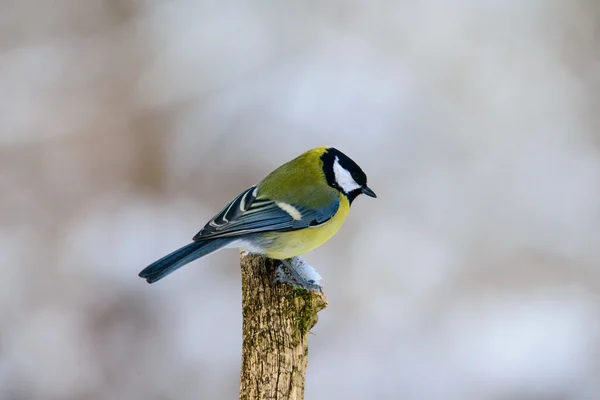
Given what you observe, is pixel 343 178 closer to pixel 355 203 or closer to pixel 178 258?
pixel 178 258

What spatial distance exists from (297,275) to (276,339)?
1.02 ft

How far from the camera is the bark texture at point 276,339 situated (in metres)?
1.79

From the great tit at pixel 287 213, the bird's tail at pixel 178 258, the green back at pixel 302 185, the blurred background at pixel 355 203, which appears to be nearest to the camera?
the bird's tail at pixel 178 258

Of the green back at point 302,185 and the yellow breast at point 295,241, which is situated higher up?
the green back at point 302,185

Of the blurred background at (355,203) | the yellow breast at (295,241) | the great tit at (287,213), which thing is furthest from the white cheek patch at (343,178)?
the blurred background at (355,203)

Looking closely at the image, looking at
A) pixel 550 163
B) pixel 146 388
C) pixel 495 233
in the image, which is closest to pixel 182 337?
pixel 146 388

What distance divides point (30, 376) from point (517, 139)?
333 cm

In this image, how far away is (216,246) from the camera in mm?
2100

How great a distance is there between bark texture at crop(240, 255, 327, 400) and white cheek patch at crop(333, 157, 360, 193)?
52cm

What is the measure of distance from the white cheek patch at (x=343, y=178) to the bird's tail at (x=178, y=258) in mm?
498

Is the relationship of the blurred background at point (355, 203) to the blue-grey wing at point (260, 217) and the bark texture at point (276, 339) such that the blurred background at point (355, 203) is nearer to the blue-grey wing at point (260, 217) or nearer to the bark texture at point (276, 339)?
the blue-grey wing at point (260, 217)

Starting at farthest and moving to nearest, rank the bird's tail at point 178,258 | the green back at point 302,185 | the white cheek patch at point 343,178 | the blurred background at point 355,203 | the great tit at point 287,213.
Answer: the blurred background at point 355,203 < the white cheek patch at point 343,178 < the green back at point 302,185 < the great tit at point 287,213 < the bird's tail at point 178,258

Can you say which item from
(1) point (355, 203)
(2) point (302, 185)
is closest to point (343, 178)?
(2) point (302, 185)

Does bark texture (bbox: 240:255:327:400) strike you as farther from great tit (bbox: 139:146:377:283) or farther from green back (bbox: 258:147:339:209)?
green back (bbox: 258:147:339:209)
